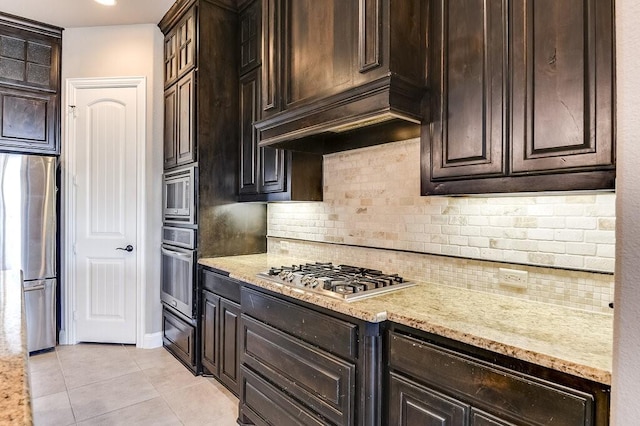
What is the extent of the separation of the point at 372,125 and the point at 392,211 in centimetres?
56

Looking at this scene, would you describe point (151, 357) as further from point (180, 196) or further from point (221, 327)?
point (180, 196)

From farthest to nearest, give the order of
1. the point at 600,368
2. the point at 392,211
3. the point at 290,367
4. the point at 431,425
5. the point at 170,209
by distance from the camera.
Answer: the point at 170,209
the point at 392,211
the point at 290,367
the point at 431,425
the point at 600,368

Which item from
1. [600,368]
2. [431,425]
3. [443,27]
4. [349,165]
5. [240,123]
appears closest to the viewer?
[600,368]

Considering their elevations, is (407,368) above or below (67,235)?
below

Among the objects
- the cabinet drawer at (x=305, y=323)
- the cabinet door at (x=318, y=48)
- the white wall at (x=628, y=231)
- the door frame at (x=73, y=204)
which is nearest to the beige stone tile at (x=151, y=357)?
the door frame at (x=73, y=204)

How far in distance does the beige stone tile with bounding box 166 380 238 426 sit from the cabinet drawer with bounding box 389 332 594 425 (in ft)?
4.94

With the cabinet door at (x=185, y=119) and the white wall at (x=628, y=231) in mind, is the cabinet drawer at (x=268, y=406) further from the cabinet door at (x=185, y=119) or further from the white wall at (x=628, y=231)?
the cabinet door at (x=185, y=119)

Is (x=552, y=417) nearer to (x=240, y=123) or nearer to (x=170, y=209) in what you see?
(x=240, y=123)

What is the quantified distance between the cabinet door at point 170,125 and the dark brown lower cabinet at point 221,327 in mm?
1214

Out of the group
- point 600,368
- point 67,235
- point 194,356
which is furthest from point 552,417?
point 67,235

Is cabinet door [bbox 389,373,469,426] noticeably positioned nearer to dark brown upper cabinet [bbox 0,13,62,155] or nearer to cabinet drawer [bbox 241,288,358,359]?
cabinet drawer [bbox 241,288,358,359]

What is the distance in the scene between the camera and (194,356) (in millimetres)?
2986

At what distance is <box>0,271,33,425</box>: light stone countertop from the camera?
2.07ft

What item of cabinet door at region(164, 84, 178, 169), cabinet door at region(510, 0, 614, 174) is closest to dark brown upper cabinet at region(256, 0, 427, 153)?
cabinet door at region(510, 0, 614, 174)
